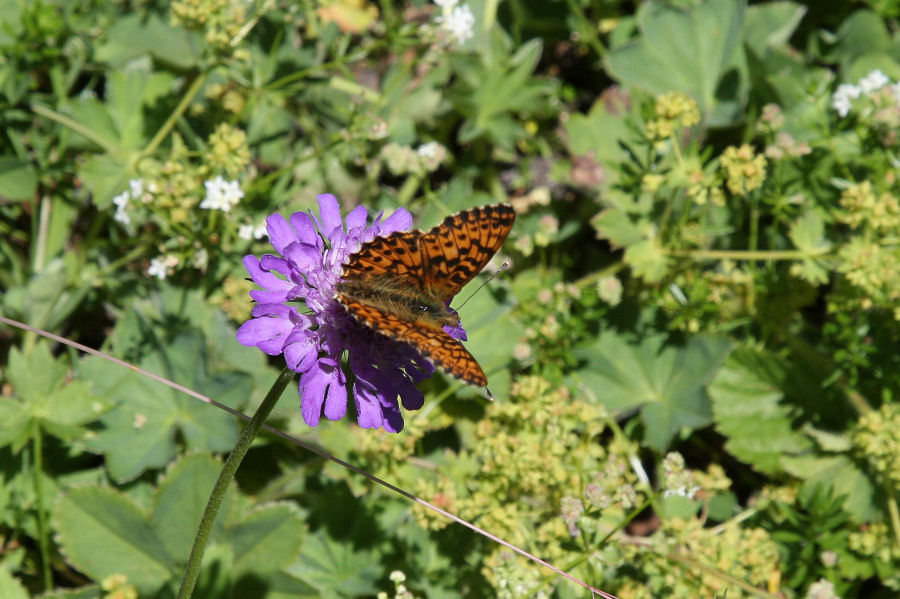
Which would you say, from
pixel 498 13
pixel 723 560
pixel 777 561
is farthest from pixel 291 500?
pixel 498 13

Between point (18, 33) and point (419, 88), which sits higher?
point (18, 33)

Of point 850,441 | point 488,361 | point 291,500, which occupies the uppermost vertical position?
point 488,361

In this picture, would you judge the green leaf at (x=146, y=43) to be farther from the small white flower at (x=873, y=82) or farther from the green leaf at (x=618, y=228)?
the small white flower at (x=873, y=82)

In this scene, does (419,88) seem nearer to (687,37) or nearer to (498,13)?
(498,13)

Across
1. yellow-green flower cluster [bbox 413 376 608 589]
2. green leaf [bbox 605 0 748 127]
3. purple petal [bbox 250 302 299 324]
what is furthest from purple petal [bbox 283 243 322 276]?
green leaf [bbox 605 0 748 127]

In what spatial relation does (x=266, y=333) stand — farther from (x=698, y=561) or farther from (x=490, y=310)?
(x=698, y=561)
